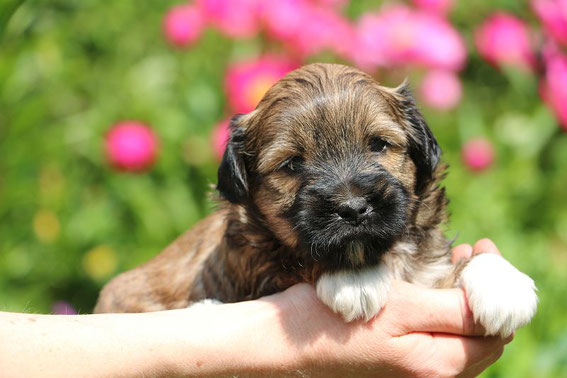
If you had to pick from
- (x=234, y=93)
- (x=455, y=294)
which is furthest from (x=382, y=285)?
(x=234, y=93)

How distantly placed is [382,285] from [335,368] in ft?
0.94

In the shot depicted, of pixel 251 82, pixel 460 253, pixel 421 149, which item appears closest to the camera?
pixel 421 149

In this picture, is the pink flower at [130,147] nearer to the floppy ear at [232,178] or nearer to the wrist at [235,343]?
the floppy ear at [232,178]

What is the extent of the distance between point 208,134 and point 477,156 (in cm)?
147

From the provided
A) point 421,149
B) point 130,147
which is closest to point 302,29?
point 130,147

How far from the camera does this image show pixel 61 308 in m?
3.43

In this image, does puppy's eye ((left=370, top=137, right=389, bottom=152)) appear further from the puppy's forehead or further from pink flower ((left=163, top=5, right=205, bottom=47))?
pink flower ((left=163, top=5, right=205, bottom=47))

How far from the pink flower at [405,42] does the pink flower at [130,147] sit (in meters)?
1.15

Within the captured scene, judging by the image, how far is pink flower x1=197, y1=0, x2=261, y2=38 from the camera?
12.1ft

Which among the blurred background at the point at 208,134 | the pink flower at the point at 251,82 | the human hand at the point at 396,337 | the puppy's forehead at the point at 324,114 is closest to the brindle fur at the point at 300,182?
the puppy's forehead at the point at 324,114

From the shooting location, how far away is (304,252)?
77.3 inches

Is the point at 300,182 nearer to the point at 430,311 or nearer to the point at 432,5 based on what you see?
the point at 430,311

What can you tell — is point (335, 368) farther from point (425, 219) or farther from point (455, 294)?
point (425, 219)

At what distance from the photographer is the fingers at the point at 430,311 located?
1971mm
